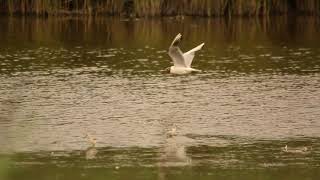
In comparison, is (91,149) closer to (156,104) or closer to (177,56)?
(156,104)

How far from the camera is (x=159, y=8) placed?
119ft

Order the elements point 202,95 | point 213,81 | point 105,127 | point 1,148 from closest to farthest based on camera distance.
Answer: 1. point 1,148
2. point 105,127
3. point 202,95
4. point 213,81

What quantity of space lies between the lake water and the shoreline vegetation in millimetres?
2259

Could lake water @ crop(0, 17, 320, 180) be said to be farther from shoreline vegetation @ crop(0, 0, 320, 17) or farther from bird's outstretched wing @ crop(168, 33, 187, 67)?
shoreline vegetation @ crop(0, 0, 320, 17)

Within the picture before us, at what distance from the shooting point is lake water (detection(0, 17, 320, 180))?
504 inches

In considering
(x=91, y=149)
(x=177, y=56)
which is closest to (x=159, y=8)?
(x=177, y=56)

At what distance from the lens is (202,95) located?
19.7 metres

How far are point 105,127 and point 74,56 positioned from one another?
11.0m

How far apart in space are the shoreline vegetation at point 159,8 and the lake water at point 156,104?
2.26 m

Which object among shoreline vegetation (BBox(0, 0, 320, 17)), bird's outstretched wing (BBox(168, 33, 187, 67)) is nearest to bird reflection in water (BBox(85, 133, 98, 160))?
bird's outstretched wing (BBox(168, 33, 187, 67))

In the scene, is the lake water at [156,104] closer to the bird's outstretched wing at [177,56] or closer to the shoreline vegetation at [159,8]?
the bird's outstretched wing at [177,56]

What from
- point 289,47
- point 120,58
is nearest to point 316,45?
point 289,47

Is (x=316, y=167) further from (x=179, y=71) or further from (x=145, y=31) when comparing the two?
(x=145, y=31)

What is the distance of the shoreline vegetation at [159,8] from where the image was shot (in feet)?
119
